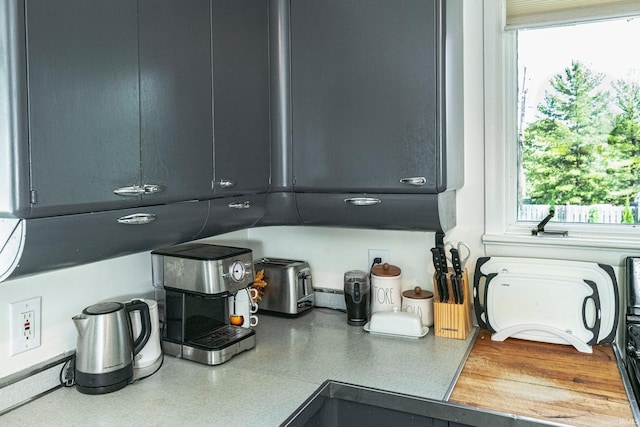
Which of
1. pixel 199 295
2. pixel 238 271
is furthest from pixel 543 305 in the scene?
pixel 199 295

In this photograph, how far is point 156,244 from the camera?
4.91ft

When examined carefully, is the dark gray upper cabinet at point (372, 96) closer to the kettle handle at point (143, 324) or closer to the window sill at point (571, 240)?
the window sill at point (571, 240)

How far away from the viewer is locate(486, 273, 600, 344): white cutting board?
73.7 inches

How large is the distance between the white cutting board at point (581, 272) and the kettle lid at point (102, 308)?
51.9 inches

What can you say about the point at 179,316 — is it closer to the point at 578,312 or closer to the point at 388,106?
the point at 388,106

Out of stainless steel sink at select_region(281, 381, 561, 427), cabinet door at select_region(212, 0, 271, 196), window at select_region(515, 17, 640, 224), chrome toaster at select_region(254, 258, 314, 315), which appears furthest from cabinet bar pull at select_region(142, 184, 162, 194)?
window at select_region(515, 17, 640, 224)

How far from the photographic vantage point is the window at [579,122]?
196 cm

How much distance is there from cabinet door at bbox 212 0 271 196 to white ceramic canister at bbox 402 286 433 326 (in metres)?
0.70

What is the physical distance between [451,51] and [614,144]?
2.39 feet

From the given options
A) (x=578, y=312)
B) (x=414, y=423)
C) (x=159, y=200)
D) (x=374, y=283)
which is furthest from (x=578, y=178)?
(x=159, y=200)

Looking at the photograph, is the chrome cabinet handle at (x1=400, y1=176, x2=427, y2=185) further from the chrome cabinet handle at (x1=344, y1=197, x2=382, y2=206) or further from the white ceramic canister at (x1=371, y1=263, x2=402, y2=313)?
the white ceramic canister at (x1=371, y1=263, x2=402, y2=313)

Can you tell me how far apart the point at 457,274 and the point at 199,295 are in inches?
37.2

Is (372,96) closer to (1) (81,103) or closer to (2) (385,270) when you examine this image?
(2) (385,270)

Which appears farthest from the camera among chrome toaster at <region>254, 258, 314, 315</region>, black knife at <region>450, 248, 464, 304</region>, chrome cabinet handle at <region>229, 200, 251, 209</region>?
chrome toaster at <region>254, 258, 314, 315</region>
